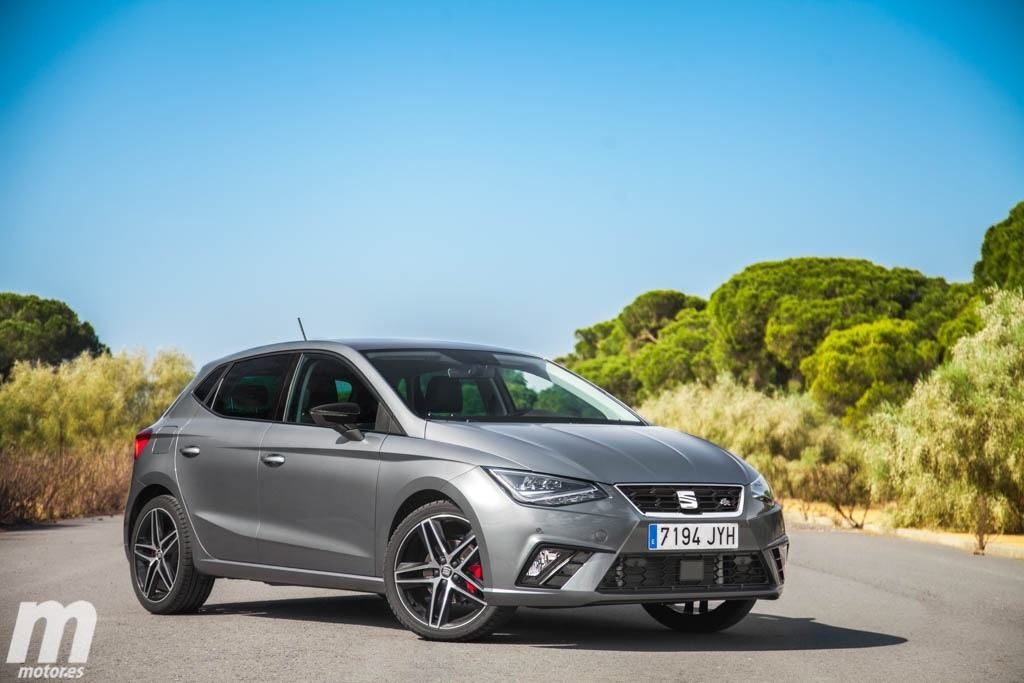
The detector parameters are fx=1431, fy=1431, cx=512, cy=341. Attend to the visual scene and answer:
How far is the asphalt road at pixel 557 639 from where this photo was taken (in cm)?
760

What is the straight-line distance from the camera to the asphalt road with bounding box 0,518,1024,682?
760 cm

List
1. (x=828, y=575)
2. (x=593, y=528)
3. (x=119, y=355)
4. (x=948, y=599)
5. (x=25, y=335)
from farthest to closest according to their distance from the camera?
1. (x=25, y=335)
2. (x=119, y=355)
3. (x=828, y=575)
4. (x=948, y=599)
5. (x=593, y=528)

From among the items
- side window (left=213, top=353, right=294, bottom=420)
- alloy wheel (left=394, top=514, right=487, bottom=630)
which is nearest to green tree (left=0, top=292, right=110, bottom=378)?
side window (left=213, top=353, right=294, bottom=420)

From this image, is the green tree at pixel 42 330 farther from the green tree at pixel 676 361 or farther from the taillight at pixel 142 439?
the taillight at pixel 142 439

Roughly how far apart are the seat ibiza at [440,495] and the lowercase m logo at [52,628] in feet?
1.79

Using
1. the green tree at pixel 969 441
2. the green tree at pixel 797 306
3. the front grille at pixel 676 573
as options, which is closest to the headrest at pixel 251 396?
the front grille at pixel 676 573

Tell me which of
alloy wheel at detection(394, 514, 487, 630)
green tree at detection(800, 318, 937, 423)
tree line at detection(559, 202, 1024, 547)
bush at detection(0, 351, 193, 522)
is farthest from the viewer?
green tree at detection(800, 318, 937, 423)

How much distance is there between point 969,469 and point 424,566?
1570 cm

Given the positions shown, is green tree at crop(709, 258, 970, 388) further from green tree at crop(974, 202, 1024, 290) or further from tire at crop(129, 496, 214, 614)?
tire at crop(129, 496, 214, 614)

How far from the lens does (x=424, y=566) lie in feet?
27.4

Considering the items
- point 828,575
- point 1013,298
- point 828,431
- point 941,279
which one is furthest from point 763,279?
point 828,575

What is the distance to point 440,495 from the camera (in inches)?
330

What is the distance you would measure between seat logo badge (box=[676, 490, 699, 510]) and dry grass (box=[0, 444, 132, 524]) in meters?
14.5

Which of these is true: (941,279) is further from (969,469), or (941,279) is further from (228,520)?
(228,520)
